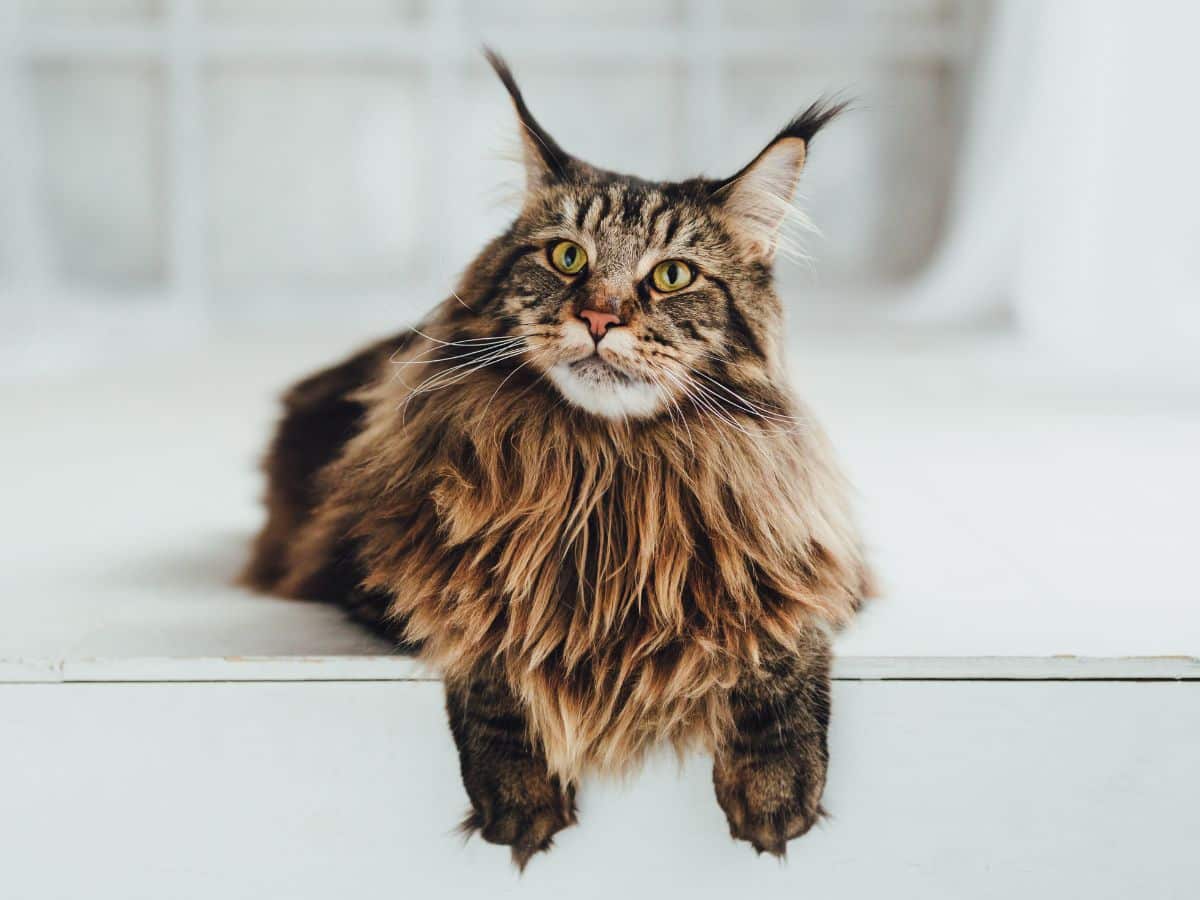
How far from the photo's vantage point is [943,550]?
1343mm


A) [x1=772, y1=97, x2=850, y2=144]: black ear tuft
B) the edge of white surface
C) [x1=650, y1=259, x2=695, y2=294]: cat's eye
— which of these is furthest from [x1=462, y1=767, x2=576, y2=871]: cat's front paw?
[x1=772, y1=97, x2=850, y2=144]: black ear tuft

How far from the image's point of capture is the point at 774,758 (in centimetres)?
92

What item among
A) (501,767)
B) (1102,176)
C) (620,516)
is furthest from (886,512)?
(1102,176)

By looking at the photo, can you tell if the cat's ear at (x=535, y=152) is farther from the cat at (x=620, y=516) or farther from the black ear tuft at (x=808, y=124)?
the black ear tuft at (x=808, y=124)

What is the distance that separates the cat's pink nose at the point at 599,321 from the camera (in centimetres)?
90

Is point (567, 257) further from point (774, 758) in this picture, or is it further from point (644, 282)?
point (774, 758)

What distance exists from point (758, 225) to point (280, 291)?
2.80m

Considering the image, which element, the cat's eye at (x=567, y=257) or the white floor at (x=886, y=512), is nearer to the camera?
the cat's eye at (x=567, y=257)

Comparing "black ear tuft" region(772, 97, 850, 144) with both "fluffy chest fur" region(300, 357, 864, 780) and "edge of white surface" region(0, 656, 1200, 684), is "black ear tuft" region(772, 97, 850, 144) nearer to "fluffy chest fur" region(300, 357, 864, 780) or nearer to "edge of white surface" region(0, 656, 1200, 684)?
"fluffy chest fur" region(300, 357, 864, 780)

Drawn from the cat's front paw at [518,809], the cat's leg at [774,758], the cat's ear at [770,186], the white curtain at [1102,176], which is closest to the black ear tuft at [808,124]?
the cat's ear at [770,186]

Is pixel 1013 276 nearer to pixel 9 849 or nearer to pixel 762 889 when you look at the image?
pixel 762 889

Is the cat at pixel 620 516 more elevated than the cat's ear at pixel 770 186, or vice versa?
the cat's ear at pixel 770 186

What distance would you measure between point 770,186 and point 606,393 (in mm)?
222

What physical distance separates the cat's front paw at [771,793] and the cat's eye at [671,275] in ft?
1.25
